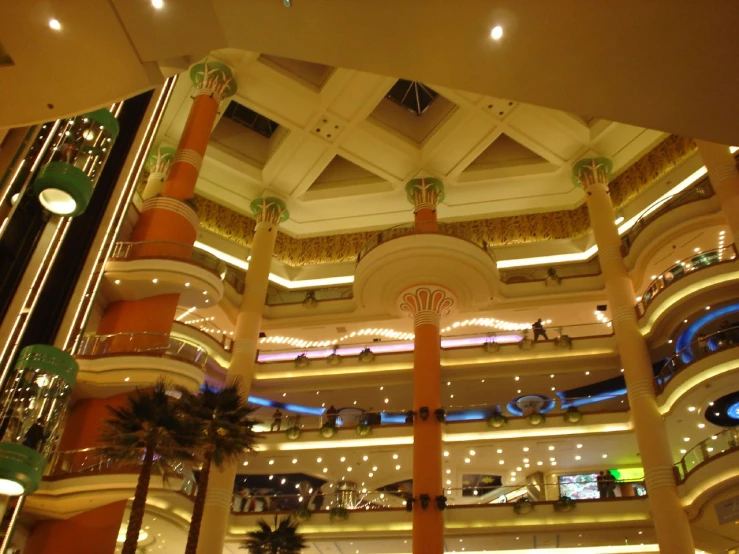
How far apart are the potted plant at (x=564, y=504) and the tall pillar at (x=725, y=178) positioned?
30.8 ft

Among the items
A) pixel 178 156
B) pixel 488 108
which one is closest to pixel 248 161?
pixel 178 156

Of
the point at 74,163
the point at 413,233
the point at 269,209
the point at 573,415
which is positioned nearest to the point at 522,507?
the point at 573,415

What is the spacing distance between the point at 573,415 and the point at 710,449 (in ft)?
17.3

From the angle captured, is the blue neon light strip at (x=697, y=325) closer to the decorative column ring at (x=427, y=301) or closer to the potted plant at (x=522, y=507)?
the potted plant at (x=522, y=507)

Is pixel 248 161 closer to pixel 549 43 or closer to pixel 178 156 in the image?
pixel 178 156

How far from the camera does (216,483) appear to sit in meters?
20.9

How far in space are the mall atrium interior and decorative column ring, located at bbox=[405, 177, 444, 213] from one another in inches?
5.7

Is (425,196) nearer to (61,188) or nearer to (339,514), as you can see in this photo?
(339,514)

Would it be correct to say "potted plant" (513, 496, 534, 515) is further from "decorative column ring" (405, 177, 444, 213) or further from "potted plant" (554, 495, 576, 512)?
"decorative column ring" (405, 177, 444, 213)

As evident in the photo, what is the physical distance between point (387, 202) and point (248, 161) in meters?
6.85

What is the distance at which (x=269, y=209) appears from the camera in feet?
99.6

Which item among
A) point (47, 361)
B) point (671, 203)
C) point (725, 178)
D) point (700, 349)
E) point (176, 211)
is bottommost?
point (47, 361)

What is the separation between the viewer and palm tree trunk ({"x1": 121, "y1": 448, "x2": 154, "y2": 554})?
1218cm

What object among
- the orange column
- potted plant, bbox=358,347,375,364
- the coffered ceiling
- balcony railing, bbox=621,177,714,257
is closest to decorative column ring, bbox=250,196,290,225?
the coffered ceiling
